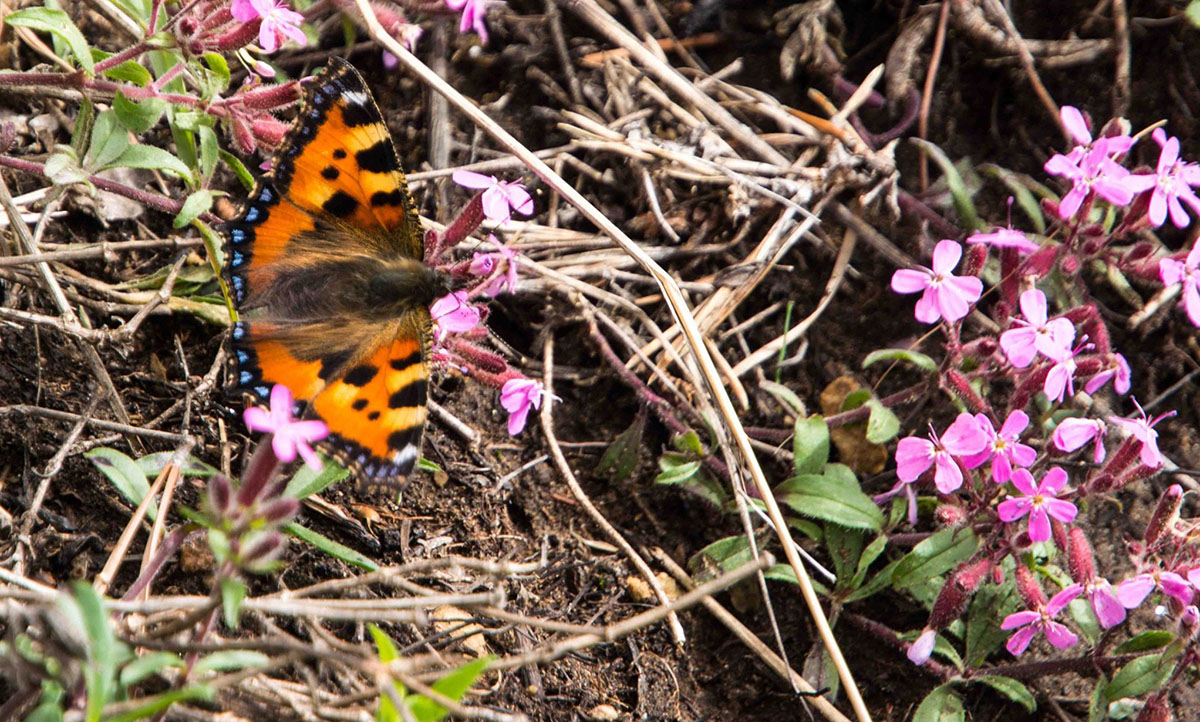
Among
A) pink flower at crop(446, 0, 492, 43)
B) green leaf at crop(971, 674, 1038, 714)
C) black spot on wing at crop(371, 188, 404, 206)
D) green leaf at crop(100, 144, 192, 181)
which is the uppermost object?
pink flower at crop(446, 0, 492, 43)

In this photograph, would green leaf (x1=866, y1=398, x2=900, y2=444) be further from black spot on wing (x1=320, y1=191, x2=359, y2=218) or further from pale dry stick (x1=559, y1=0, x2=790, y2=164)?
black spot on wing (x1=320, y1=191, x2=359, y2=218)

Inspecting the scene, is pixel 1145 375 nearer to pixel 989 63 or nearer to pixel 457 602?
pixel 989 63

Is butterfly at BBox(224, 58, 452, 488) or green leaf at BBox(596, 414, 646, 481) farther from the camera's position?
green leaf at BBox(596, 414, 646, 481)

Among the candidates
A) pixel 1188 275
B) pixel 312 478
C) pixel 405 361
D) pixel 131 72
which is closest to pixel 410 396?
pixel 405 361

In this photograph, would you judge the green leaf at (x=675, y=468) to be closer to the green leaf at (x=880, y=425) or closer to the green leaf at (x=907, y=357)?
the green leaf at (x=880, y=425)

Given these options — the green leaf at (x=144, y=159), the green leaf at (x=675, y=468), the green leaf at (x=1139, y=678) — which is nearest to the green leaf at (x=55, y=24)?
the green leaf at (x=144, y=159)

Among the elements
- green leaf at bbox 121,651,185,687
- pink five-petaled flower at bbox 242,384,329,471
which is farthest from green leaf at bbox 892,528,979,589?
green leaf at bbox 121,651,185,687

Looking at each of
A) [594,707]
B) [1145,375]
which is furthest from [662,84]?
[594,707]
